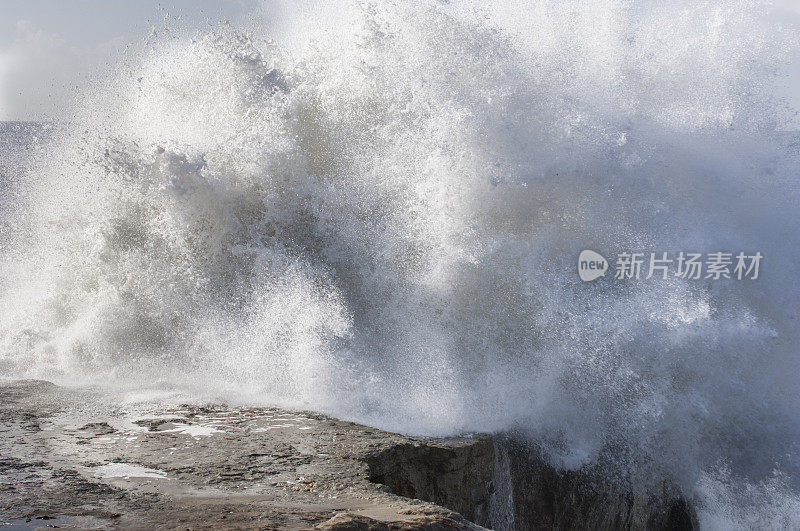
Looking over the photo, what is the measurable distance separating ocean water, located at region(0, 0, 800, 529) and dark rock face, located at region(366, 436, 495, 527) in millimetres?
328

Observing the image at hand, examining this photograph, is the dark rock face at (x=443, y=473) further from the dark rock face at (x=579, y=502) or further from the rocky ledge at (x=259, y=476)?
the dark rock face at (x=579, y=502)

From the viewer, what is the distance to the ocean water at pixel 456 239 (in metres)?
4.46

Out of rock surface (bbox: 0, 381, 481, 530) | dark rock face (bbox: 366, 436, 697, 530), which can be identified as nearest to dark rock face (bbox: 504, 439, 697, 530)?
dark rock face (bbox: 366, 436, 697, 530)

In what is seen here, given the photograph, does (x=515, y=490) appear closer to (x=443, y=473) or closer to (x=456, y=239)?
(x=443, y=473)

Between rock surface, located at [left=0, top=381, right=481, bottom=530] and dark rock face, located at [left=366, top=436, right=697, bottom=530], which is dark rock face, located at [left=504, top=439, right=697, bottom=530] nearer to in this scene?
dark rock face, located at [left=366, top=436, right=697, bottom=530]

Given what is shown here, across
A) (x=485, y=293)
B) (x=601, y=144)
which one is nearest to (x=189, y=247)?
(x=485, y=293)

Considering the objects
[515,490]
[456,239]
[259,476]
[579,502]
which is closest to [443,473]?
[515,490]

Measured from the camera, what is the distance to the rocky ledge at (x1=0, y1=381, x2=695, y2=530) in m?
2.17

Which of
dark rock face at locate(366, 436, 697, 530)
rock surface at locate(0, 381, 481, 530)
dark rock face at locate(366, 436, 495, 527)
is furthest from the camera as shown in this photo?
dark rock face at locate(366, 436, 697, 530)

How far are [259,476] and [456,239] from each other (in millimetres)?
2622

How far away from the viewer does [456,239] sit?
4.93 m

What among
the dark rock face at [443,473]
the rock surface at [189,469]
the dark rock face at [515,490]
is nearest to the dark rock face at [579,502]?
the dark rock face at [515,490]

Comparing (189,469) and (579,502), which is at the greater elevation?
(189,469)

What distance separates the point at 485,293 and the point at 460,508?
174cm
